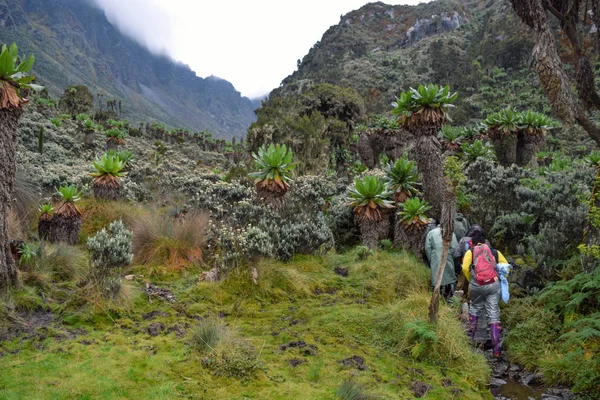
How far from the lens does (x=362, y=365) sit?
16.5ft

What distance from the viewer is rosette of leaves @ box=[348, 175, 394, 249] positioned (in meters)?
10.5

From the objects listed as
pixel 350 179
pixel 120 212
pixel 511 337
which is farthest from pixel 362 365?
pixel 350 179

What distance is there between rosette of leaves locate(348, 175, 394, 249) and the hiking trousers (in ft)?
14.3

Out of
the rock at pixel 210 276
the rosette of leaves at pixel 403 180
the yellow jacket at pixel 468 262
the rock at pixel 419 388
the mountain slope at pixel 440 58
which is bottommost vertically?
the rock at pixel 210 276

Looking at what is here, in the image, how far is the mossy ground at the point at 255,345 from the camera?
4.13 m

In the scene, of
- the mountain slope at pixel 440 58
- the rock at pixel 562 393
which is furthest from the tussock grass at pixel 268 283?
the mountain slope at pixel 440 58

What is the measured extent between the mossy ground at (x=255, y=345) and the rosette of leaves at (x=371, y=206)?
248 centimetres

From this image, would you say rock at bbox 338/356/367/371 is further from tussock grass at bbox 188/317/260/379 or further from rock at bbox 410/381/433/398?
tussock grass at bbox 188/317/260/379

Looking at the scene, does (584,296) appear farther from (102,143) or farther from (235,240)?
(102,143)

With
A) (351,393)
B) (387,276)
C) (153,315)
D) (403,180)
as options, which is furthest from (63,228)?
(403,180)

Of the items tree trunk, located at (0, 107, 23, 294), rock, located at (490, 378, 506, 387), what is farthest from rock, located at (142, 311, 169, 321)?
rock, located at (490, 378, 506, 387)

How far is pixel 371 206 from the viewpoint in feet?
34.6

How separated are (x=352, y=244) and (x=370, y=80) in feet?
242

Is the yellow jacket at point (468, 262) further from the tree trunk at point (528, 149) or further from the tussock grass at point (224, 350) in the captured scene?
the tree trunk at point (528, 149)
